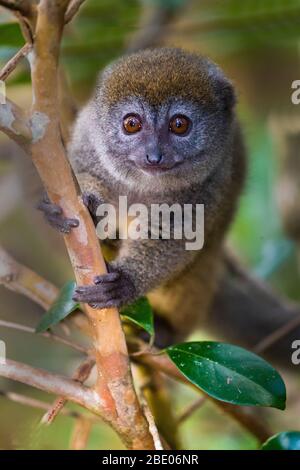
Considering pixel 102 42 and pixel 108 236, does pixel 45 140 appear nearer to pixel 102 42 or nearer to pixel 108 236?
pixel 108 236

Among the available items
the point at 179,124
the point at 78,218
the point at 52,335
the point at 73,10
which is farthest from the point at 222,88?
the point at 52,335

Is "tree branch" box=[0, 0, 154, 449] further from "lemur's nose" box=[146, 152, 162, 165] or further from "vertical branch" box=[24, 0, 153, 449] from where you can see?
"lemur's nose" box=[146, 152, 162, 165]

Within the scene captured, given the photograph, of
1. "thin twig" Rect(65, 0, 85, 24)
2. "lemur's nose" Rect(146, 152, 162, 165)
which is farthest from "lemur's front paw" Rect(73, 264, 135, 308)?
"thin twig" Rect(65, 0, 85, 24)

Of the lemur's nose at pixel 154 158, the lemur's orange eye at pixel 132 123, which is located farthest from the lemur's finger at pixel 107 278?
the lemur's orange eye at pixel 132 123

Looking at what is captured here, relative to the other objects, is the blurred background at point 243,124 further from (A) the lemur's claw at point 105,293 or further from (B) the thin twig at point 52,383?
(B) the thin twig at point 52,383

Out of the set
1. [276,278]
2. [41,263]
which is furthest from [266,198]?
[41,263]

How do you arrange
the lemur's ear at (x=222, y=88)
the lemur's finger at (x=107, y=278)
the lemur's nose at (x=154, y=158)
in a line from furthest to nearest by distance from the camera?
the lemur's ear at (x=222, y=88), the lemur's nose at (x=154, y=158), the lemur's finger at (x=107, y=278)
